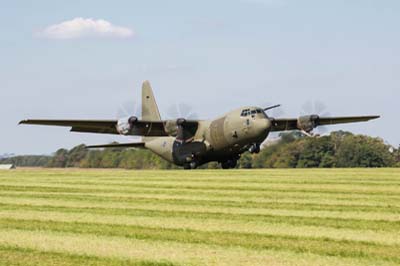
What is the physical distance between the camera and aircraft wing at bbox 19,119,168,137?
51.8 m

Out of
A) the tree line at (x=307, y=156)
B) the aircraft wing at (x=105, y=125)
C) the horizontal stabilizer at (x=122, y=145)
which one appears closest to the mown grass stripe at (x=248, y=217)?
the aircraft wing at (x=105, y=125)

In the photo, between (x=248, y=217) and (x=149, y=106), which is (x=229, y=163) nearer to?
(x=149, y=106)

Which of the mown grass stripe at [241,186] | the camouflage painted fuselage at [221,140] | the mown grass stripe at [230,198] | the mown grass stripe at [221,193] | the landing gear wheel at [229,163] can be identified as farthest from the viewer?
the landing gear wheel at [229,163]

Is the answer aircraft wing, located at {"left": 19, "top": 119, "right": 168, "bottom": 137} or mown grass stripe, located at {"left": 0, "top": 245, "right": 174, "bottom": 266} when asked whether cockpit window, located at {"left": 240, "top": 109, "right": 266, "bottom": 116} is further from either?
mown grass stripe, located at {"left": 0, "top": 245, "right": 174, "bottom": 266}

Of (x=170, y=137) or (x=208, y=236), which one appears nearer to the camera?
(x=208, y=236)

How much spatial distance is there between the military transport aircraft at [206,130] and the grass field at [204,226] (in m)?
22.5

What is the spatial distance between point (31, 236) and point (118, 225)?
2.17 m

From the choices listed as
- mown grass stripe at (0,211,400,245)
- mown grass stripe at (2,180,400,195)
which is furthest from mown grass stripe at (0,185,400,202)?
mown grass stripe at (0,211,400,245)

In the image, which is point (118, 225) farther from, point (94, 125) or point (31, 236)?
point (94, 125)

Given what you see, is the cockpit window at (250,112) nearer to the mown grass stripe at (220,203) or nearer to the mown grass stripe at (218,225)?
the mown grass stripe at (220,203)

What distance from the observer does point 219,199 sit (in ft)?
67.2

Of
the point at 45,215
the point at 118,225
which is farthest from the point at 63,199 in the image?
the point at 118,225

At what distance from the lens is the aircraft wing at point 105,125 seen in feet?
170

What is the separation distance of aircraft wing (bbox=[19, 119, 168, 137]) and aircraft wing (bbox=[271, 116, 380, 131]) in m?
10.1
